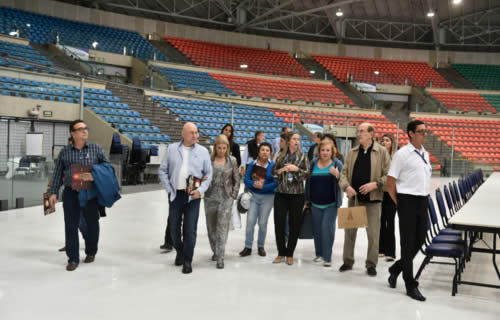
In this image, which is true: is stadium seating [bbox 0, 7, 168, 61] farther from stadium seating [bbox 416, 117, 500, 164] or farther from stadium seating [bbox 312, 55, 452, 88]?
stadium seating [bbox 416, 117, 500, 164]

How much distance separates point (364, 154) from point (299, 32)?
31.1 meters

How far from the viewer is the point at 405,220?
13.7 ft

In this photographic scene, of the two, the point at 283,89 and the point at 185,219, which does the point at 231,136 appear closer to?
the point at 185,219

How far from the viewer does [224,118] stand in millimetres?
16906

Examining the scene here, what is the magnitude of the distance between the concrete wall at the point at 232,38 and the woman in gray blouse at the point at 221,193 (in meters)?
25.0

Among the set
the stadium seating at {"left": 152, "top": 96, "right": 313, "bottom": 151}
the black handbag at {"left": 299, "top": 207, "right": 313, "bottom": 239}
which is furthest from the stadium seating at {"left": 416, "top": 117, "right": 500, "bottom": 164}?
the black handbag at {"left": 299, "top": 207, "right": 313, "bottom": 239}

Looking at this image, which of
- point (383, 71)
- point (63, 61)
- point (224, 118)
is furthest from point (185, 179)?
point (383, 71)

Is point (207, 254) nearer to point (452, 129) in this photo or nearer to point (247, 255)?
point (247, 255)

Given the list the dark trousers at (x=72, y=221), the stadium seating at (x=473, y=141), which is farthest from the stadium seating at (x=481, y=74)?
the dark trousers at (x=72, y=221)

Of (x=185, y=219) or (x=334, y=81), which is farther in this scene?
(x=334, y=81)

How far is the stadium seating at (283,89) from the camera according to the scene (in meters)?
26.9

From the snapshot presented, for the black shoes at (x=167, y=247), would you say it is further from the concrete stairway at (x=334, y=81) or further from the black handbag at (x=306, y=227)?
the concrete stairway at (x=334, y=81)

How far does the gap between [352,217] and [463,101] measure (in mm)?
28355

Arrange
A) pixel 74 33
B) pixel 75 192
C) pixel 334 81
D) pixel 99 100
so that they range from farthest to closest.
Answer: pixel 334 81, pixel 74 33, pixel 99 100, pixel 75 192
